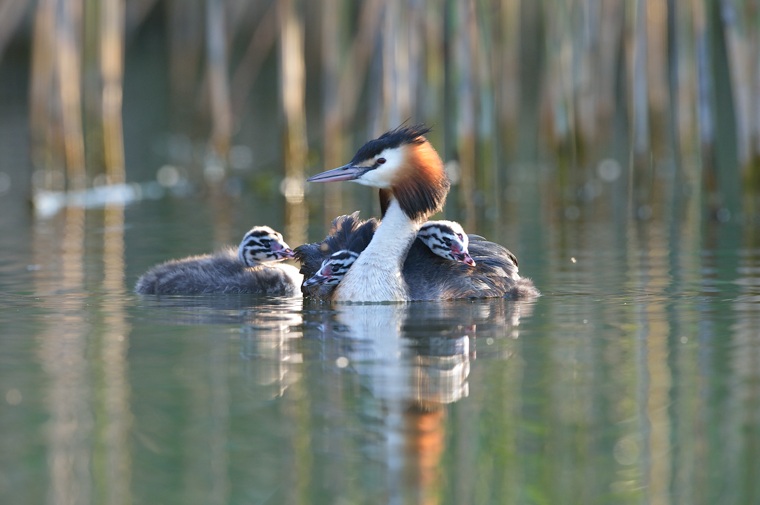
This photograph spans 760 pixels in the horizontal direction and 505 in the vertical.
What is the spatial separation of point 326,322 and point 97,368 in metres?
1.66

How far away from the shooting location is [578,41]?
47.1 feet

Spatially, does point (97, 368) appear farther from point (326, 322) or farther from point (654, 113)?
point (654, 113)

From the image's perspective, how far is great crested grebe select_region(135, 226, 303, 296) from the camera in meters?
8.84

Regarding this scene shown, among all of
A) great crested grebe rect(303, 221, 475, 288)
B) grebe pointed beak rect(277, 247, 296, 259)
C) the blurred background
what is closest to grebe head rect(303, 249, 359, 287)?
great crested grebe rect(303, 221, 475, 288)

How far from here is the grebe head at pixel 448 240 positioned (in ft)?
26.4

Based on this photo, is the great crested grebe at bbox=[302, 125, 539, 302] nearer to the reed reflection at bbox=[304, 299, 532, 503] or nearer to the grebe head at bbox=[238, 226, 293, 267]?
the reed reflection at bbox=[304, 299, 532, 503]

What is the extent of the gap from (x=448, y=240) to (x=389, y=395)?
2904 mm

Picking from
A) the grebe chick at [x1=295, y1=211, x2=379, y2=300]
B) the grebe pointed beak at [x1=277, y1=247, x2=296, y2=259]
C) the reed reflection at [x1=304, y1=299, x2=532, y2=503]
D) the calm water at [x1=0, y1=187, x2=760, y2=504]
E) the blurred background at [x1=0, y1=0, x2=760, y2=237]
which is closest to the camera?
the calm water at [x1=0, y1=187, x2=760, y2=504]

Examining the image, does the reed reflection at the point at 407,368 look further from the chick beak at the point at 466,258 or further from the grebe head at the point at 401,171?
the grebe head at the point at 401,171

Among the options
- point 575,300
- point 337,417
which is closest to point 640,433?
point 337,417

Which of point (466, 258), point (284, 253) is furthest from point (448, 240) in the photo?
point (284, 253)

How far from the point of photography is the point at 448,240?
813 centimetres

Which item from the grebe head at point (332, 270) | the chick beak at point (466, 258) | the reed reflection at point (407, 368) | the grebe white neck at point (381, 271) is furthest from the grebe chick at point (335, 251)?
the chick beak at point (466, 258)

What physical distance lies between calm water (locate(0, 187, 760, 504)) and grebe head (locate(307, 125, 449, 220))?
77cm
